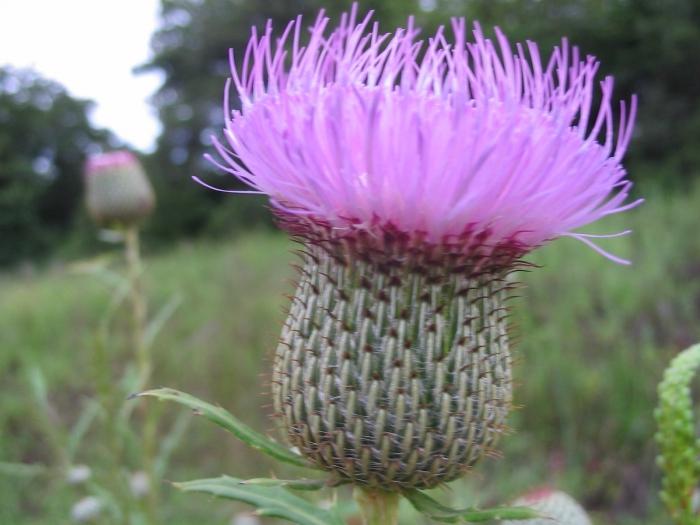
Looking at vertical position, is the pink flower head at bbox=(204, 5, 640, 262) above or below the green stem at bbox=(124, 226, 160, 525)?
above

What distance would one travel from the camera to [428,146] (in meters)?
1.36

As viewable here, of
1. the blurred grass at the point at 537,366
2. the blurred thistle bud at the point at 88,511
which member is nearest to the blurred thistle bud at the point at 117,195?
the blurred grass at the point at 537,366

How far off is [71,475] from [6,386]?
5.72 meters

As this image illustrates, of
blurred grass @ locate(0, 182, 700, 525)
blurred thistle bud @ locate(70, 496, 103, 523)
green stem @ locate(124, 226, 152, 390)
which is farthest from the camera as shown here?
blurred grass @ locate(0, 182, 700, 525)

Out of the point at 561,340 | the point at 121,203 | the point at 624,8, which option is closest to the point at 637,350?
the point at 561,340

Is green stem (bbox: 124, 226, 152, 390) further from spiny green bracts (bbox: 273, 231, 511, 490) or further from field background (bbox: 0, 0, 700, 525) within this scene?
spiny green bracts (bbox: 273, 231, 511, 490)

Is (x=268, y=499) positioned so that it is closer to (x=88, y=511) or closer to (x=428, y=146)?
(x=428, y=146)

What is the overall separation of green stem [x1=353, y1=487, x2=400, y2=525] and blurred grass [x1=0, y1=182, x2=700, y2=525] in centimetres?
151

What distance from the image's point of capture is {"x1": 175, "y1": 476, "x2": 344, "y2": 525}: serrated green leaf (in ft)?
4.53

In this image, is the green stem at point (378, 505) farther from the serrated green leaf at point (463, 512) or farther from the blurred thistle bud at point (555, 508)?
the blurred thistle bud at point (555, 508)

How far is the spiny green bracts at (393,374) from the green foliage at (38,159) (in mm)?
37358

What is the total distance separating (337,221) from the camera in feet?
4.92

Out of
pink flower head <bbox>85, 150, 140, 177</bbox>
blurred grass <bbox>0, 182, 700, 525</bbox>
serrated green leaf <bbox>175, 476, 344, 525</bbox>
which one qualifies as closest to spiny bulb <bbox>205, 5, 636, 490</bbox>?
serrated green leaf <bbox>175, 476, 344, 525</bbox>

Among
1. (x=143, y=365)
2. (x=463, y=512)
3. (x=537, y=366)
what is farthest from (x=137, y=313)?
(x=537, y=366)
